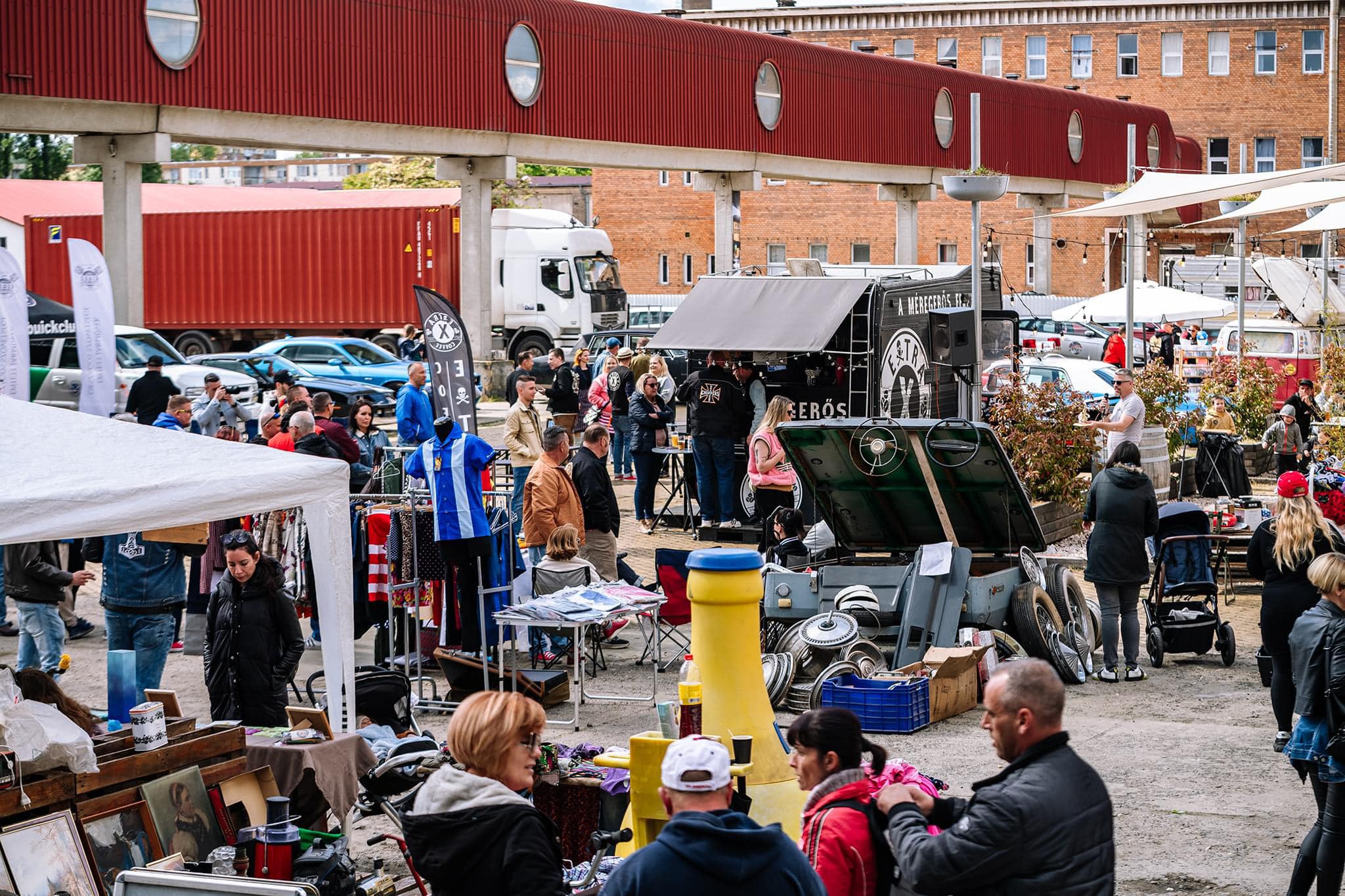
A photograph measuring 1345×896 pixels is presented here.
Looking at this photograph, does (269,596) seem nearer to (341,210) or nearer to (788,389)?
(788,389)

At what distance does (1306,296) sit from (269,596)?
89.6 ft

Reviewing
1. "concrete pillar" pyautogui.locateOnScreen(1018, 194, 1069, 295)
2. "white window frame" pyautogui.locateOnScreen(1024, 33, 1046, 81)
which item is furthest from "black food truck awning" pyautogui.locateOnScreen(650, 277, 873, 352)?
"white window frame" pyautogui.locateOnScreen(1024, 33, 1046, 81)

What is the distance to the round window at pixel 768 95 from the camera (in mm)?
36562

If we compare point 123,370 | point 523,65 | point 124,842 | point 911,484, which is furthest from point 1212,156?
point 124,842

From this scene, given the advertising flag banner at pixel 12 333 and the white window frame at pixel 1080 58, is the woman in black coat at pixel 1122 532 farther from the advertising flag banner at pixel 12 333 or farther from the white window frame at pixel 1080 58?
the white window frame at pixel 1080 58

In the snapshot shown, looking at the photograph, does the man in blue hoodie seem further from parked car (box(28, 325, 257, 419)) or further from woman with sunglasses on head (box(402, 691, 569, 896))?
parked car (box(28, 325, 257, 419))

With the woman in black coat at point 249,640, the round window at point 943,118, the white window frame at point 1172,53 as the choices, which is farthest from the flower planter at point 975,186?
the white window frame at point 1172,53

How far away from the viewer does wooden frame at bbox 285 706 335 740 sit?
8039 millimetres

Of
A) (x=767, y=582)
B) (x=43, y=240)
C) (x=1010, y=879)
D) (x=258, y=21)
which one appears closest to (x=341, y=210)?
(x=43, y=240)

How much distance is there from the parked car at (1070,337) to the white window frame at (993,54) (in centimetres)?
2223

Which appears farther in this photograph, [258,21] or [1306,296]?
[1306,296]

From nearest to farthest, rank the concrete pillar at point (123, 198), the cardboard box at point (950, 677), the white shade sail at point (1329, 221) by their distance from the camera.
A: the cardboard box at point (950, 677) → the white shade sail at point (1329, 221) → the concrete pillar at point (123, 198)

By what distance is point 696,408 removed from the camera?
59.6 ft

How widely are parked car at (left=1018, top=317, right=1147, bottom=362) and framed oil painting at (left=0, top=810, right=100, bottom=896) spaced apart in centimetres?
3128
